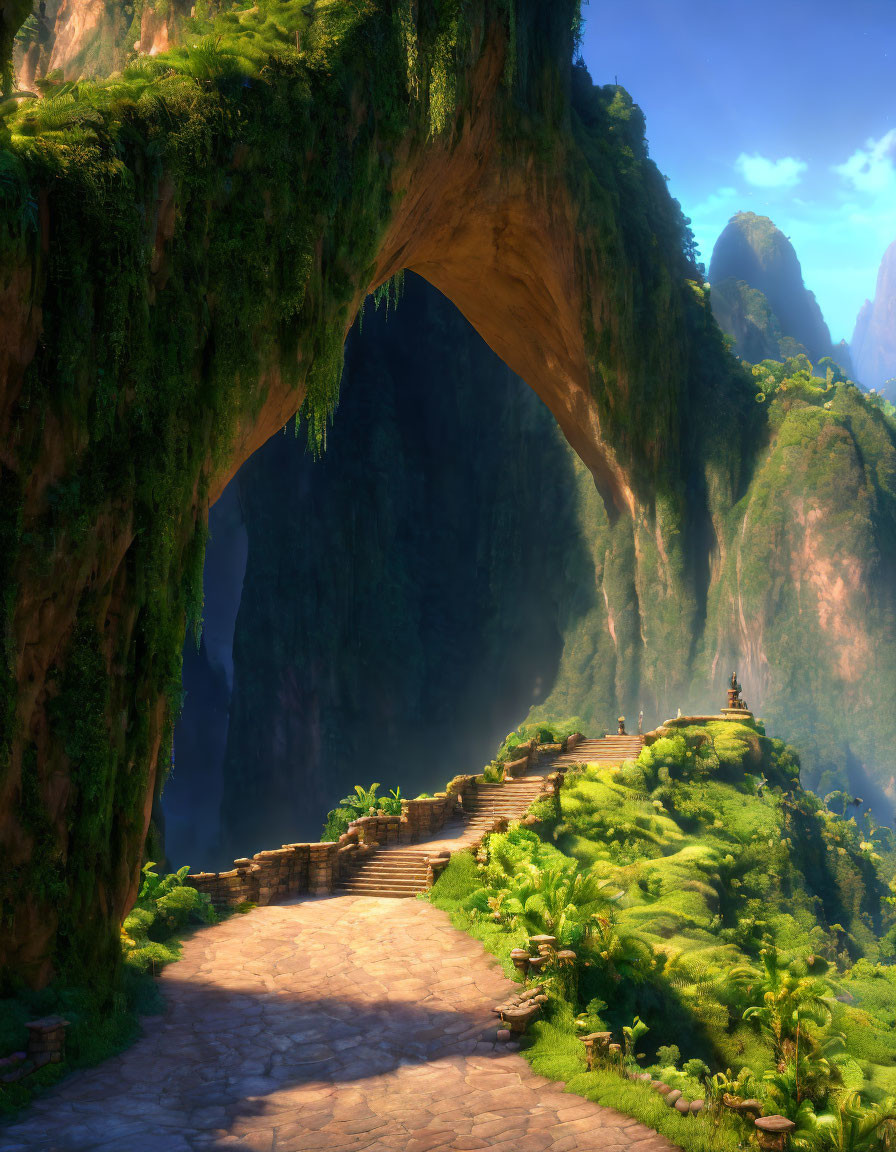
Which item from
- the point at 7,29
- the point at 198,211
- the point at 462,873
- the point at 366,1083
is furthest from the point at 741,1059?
the point at 7,29

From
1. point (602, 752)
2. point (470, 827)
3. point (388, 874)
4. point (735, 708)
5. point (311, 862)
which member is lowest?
point (388, 874)

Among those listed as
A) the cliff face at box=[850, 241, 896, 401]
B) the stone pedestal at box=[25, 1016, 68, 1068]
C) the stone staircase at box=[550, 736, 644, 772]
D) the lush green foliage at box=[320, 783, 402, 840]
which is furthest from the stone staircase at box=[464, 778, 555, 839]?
the cliff face at box=[850, 241, 896, 401]

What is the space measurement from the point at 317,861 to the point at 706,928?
19.6 feet

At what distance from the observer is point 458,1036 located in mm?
8422

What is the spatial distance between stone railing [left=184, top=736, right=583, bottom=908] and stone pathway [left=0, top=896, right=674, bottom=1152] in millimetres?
2150

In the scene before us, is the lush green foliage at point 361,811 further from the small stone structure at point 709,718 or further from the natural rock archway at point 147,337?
the natural rock archway at point 147,337

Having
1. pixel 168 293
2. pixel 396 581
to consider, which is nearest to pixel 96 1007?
pixel 168 293

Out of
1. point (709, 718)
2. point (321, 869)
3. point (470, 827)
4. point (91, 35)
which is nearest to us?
point (321, 869)

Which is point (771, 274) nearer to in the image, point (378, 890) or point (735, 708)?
point (735, 708)

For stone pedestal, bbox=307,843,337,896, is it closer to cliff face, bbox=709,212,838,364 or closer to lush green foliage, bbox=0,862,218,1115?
lush green foliage, bbox=0,862,218,1115

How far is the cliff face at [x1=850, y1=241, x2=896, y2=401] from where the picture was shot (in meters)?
99.5

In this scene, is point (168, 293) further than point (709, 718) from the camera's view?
No

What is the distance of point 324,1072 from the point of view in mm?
7617

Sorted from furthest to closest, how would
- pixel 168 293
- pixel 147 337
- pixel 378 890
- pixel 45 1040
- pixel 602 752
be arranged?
1. pixel 602 752
2. pixel 378 890
3. pixel 168 293
4. pixel 147 337
5. pixel 45 1040
